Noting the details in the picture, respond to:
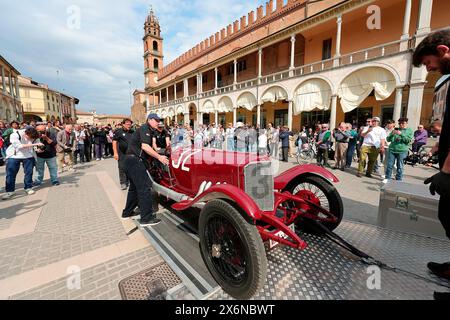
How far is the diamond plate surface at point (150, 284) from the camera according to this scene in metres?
2.04

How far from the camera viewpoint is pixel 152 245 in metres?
2.93

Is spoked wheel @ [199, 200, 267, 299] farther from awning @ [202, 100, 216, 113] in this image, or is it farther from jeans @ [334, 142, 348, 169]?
awning @ [202, 100, 216, 113]

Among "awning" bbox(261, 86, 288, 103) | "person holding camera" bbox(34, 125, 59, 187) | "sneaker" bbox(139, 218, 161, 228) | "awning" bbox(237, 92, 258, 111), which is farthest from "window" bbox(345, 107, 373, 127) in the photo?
"person holding camera" bbox(34, 125, 59, 187)

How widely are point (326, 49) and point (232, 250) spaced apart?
20.1m

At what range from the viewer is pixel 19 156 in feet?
16.6

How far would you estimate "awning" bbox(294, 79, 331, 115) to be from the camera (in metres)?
15.0

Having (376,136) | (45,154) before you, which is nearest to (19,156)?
(45,154)

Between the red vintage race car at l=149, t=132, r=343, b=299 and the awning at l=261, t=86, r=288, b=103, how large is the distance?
52.4 ft

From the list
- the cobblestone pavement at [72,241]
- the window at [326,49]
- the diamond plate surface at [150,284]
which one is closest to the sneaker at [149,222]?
the cobblestone pavement at [72,241]

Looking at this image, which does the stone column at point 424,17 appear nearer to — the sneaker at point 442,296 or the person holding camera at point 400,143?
the person holding camera at point 400,143

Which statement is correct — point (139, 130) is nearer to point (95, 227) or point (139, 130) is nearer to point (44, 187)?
point (95, 227)

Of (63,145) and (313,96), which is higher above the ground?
(313,96)

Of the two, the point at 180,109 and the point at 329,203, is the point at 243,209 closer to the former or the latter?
the point at 329,203

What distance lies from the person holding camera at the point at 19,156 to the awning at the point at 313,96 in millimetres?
16007
